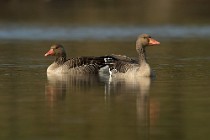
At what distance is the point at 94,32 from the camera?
4338 cm

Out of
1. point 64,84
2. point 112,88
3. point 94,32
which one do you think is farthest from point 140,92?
point 94,32

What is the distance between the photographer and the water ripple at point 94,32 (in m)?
39.9

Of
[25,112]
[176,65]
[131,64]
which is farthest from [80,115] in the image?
[176,65]

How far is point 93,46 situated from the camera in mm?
34000

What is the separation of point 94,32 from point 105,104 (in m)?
26.7

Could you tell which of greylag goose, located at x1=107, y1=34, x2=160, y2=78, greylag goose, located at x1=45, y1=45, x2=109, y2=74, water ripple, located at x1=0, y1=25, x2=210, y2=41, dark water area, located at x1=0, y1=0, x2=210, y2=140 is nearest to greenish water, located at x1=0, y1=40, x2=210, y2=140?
dark water area, located at x1=0, y1=0, x2=210, y2=140

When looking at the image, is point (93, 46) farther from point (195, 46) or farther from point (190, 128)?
point (190, 128)

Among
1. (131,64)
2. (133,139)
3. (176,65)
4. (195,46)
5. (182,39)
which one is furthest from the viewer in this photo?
(182,39)

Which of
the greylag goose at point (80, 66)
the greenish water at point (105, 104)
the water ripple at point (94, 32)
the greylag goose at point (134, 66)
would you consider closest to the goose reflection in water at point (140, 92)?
the greenish water at point (105, 104)

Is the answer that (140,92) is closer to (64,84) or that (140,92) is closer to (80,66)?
(64,84)

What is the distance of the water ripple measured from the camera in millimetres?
39906

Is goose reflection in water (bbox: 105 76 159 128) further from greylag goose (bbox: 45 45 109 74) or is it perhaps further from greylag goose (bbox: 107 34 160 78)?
greylag goose (bbox: 45 45 109 74)

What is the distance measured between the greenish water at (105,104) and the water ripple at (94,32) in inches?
539

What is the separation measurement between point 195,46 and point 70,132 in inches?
759
